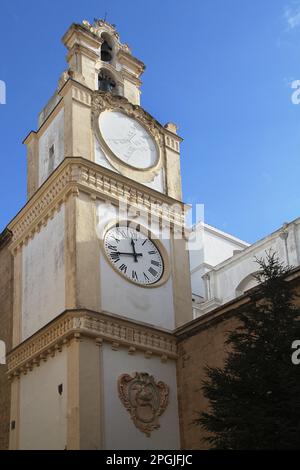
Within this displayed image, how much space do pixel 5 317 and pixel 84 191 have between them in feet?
17.1

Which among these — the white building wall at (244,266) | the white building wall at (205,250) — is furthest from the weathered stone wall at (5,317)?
the white building wall at (205,250)

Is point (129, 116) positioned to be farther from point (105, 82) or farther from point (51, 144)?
point (51, 144)

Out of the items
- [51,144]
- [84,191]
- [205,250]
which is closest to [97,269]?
[84,191]

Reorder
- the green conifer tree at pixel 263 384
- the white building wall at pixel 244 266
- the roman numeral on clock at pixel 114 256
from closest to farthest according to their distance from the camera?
the green conifer tree at pixel 263 384 < the roman numeral on clock at pixel 114 256 < the white building wall at pixel 244 266

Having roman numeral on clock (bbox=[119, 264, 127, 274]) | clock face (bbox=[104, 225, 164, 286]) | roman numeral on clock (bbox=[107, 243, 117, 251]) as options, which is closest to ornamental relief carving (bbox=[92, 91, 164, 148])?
clock face (bbox=[104, 225, 164, 286])

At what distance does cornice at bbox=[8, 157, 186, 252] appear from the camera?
2169 centimetres

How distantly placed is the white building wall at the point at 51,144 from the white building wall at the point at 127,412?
613 cm

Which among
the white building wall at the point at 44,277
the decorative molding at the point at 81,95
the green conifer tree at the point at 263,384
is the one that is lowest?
the green conifer tree at the point at 263,384

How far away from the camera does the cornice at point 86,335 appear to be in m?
19.4

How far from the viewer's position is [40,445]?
19438 mm

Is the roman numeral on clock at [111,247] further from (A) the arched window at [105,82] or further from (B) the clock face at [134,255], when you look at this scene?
(A) the arched window at [105,82]

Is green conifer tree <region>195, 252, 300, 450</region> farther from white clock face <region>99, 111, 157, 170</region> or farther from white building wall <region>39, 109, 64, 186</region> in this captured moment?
white building wall <region>39, 109, 64, 186</region>
